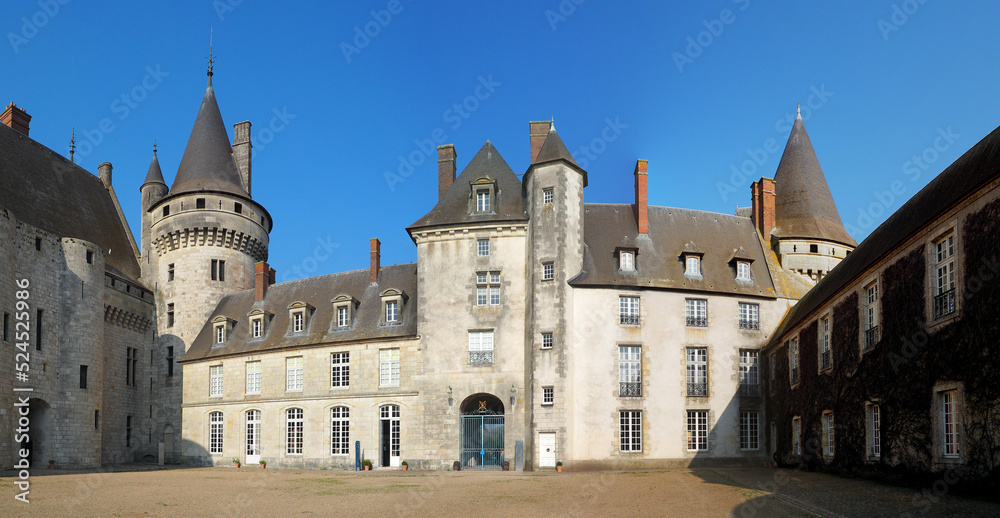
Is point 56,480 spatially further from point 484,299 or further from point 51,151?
point 51,151

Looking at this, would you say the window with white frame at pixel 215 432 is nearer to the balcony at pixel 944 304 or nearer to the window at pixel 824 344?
the window at pixel 824 344

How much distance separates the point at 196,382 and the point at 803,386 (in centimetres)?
2466

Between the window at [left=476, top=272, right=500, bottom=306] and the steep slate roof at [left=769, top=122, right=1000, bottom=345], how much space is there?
11.1 metres

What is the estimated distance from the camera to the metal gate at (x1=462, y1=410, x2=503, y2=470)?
28.0 meters

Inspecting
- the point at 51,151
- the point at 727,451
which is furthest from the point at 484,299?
the point at 51,151

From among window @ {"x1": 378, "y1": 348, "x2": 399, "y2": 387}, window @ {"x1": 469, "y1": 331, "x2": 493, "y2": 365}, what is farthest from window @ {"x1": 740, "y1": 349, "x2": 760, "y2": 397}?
window @ {"x1": 378, "y1": 348, "x2": 399, "y2": 387}

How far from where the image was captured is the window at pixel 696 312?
2845 centimetres

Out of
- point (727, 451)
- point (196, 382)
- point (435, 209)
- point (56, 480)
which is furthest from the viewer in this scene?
point (196, 382)

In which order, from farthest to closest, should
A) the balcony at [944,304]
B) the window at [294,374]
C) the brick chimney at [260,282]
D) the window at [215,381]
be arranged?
the brick chimney at [260,282], the window at [215,381], the window at [294,374], the balcony at [944,304]

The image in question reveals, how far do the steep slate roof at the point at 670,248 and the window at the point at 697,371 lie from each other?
7.18 feet

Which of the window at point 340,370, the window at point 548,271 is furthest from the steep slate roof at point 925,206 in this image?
the window at point 340,370

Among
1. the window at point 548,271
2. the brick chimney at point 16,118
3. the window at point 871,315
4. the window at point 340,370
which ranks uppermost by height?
the brick chimney at point 16,118

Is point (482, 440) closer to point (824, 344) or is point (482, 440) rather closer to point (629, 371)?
point (629, 371)

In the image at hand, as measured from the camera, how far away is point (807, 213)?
31359 mm
